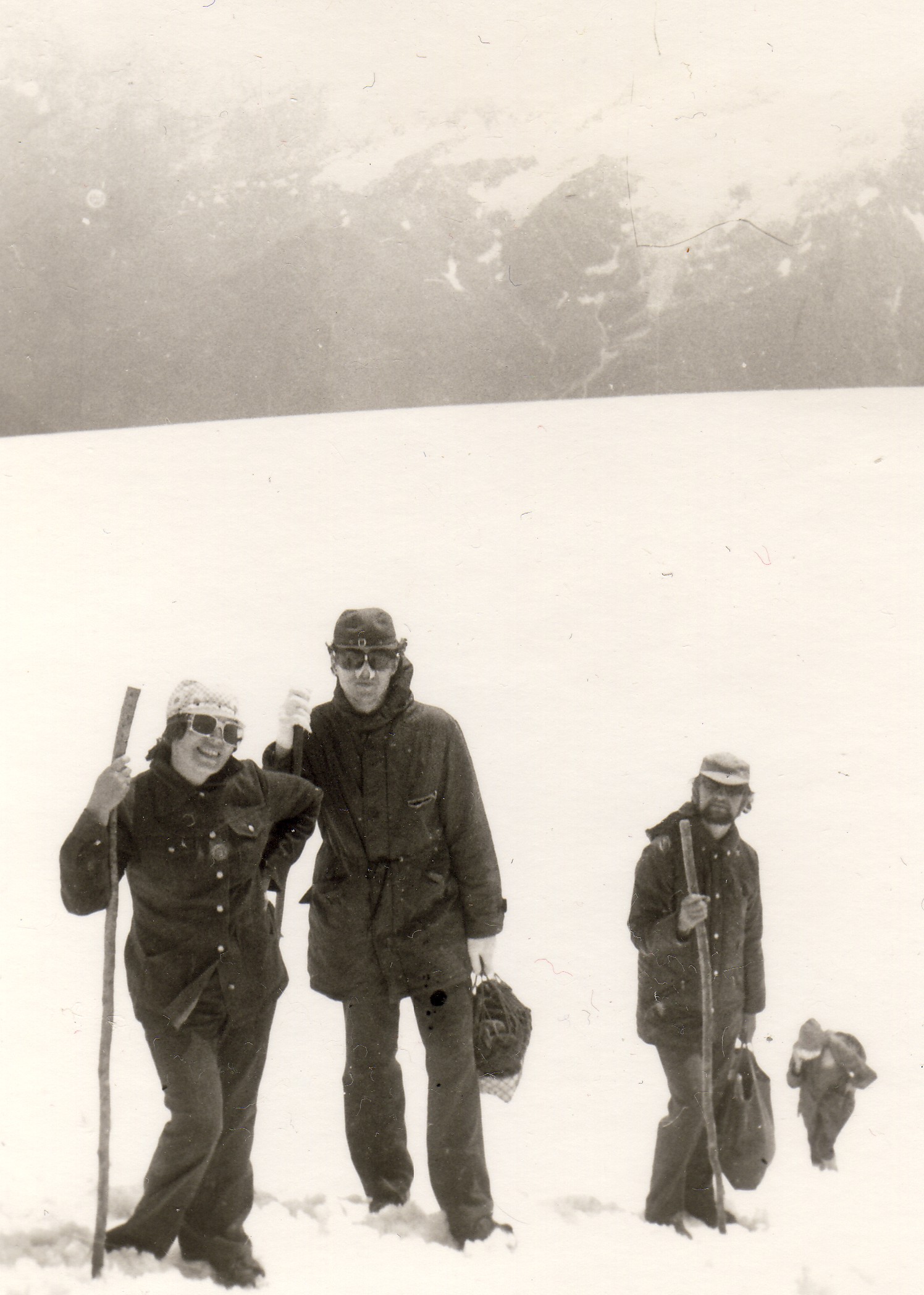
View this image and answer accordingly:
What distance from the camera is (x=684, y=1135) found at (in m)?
3.96

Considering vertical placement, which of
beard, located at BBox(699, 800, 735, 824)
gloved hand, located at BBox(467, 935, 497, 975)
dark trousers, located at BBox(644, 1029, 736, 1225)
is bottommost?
dark trousers, located at BBox(644, 1029, 736, 1225)

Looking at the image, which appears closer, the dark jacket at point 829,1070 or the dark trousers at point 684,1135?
the dark trousers at point 684,1135

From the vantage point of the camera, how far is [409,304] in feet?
18.3

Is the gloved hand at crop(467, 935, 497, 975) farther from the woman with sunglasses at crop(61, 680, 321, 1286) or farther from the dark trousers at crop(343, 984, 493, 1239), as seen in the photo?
the woman with sunglasses at crop(61, 680, 321, 1286)

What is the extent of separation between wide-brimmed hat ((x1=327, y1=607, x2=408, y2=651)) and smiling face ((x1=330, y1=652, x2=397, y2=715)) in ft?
0.18

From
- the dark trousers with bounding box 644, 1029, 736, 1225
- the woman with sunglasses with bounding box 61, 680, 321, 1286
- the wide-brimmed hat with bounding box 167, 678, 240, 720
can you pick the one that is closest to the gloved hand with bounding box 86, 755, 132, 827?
the woman with sunglasses with bounding box 61, 680, 321, 1286

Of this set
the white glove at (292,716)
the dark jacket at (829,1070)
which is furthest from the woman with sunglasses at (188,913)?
the dark jacket at (829,1070)

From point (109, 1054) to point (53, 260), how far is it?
351 centimetres

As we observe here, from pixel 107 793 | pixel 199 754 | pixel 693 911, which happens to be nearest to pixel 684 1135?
pixel 693 911

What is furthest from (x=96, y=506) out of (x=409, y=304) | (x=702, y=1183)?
(x=702, y=1183)

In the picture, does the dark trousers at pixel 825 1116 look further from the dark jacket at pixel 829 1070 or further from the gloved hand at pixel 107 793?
the gloved hand at pixel 107 793

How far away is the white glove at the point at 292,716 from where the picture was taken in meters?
3.89

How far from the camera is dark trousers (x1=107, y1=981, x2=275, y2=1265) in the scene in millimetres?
3480

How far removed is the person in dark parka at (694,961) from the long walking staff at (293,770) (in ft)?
3.52
